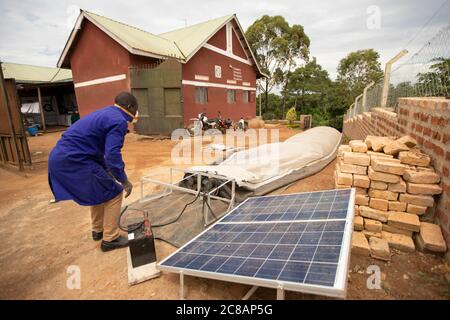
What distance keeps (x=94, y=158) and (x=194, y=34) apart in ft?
56.0

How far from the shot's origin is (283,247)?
2.23 m

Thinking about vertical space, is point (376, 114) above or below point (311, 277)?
above

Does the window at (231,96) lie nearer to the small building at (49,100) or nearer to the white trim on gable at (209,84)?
the white trim on gable at (209,84)

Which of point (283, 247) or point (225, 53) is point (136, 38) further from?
point (283, 247)

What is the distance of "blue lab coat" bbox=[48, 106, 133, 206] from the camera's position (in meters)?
2.98

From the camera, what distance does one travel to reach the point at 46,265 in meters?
3.16

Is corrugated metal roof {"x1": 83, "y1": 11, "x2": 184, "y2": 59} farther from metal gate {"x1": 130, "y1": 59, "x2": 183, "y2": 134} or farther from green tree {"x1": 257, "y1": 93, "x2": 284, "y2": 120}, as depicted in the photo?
green tree {"x1": 257, "y1": 93, "x2": 284, "y2": 120}

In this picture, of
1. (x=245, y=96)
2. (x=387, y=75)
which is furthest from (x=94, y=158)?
(x=245, y=96)

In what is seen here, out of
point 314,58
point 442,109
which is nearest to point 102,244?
point 442,109

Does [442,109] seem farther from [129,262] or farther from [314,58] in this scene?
[314,58]

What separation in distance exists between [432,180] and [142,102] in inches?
496

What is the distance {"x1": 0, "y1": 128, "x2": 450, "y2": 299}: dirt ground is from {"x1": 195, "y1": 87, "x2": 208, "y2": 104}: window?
462 inches

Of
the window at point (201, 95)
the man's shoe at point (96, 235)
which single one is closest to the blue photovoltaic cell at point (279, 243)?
the man's shoe at point (96, 235)
